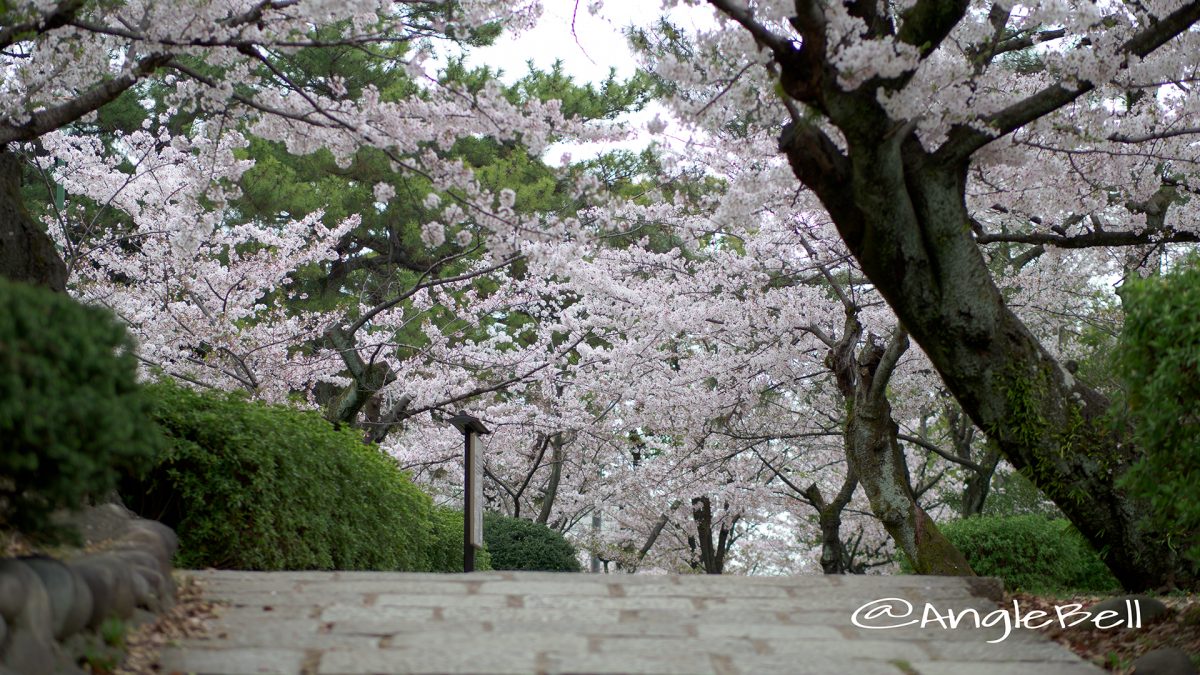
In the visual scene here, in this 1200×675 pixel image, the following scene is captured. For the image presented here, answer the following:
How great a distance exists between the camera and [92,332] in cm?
414

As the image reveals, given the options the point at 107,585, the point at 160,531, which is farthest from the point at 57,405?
the point at 160,531

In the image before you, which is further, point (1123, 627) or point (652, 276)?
point (652, 276)

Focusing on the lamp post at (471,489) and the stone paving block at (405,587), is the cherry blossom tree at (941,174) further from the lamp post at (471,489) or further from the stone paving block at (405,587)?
the lamp post at (471,489)

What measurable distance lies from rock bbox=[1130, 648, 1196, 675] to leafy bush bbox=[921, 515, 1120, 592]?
6.15 meters

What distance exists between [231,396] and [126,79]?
2288mm

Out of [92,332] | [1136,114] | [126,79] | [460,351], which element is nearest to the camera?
[92,332]

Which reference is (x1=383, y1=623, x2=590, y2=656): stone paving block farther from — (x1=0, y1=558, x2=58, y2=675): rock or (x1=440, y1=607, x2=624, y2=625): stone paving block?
(x1=0, y1=558, x2=58, y2=675): rock

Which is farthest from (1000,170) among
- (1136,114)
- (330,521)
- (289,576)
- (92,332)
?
(92,332)

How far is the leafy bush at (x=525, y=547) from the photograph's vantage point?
14320 mm

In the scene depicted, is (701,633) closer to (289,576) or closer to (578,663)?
(578,663)

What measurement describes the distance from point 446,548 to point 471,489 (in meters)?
3.63

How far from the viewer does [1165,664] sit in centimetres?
475

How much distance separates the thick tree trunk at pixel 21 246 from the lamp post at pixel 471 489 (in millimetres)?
3261

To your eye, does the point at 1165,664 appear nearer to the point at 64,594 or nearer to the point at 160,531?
the point at 64,594
